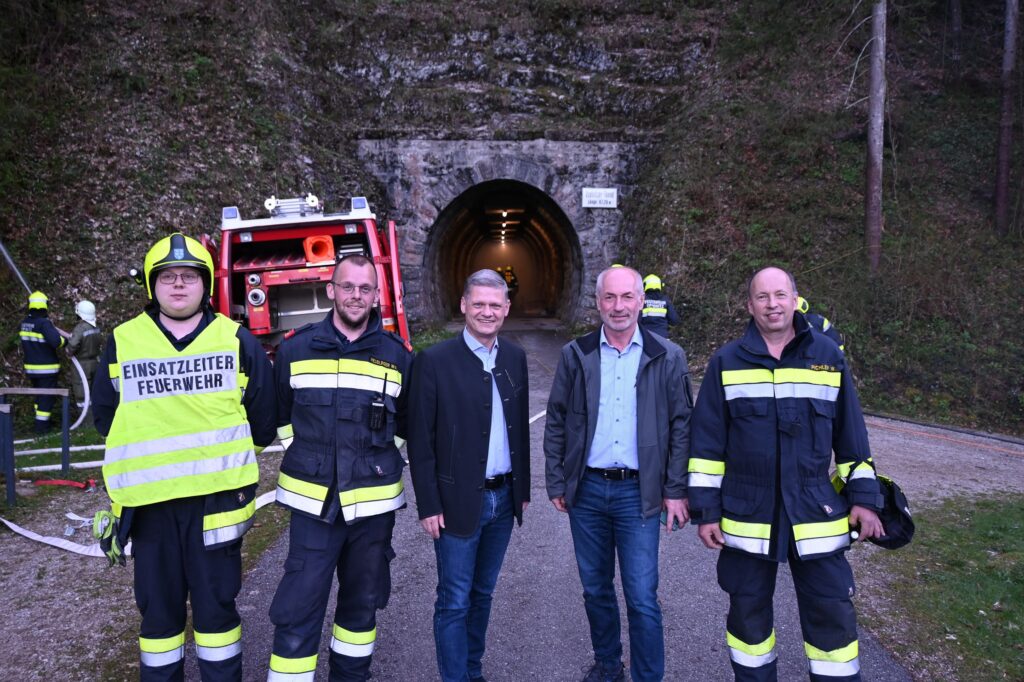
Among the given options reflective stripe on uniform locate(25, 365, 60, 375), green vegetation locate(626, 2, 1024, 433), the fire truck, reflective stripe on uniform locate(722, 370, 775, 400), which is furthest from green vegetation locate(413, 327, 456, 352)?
reflective stripe on uniform locate(722, 370, 775, 400)

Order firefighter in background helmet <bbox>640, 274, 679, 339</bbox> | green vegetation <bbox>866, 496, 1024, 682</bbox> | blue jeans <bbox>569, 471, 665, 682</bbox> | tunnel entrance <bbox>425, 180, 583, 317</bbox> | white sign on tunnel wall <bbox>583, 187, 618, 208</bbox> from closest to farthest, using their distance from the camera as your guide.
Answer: blue jeans <bbox>569, 471, 665, 682</bbox>, green vegetation <bbox>866, 496, 1024, 682</bbox>, firefighter in background helmet <bbox>640, 274, 679, 339</bbox>, white sign on tunnel wall <bbox>583, 187, 618, 208</bbox>, tunnel entrance <bbox>425, 180, 583, 317</bbox>

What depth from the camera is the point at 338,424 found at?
2.90 meters

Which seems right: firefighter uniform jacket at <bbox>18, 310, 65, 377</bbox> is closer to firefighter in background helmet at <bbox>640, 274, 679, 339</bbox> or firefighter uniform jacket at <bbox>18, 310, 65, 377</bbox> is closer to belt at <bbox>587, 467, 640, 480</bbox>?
firefighter in background helmet at <bbox>640, 274, 679, 339</bbox>

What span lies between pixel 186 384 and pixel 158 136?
1274cm

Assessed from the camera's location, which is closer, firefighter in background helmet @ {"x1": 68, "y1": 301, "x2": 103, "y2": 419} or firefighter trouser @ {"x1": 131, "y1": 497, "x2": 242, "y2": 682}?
firefighter trouser @ {"x1": 131, "y1": 497, "x2": 242, "y2": 682}

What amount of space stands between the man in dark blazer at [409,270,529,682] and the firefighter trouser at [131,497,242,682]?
935 millimetres

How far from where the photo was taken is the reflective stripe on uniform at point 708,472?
2.94m

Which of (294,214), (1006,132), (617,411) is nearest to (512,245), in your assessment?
(1006,132)

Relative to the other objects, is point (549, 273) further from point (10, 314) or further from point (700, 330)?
point (10, 314)

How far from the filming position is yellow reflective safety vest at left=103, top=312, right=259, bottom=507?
2.68 metres

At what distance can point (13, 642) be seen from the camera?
361 centimetres

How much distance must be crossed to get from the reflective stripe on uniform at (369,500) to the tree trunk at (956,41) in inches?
744

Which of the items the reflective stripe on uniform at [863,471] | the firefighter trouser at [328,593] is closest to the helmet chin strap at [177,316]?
the firefighter trouser at [328,593]

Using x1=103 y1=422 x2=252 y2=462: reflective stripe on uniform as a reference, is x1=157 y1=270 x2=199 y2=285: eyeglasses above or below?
above
